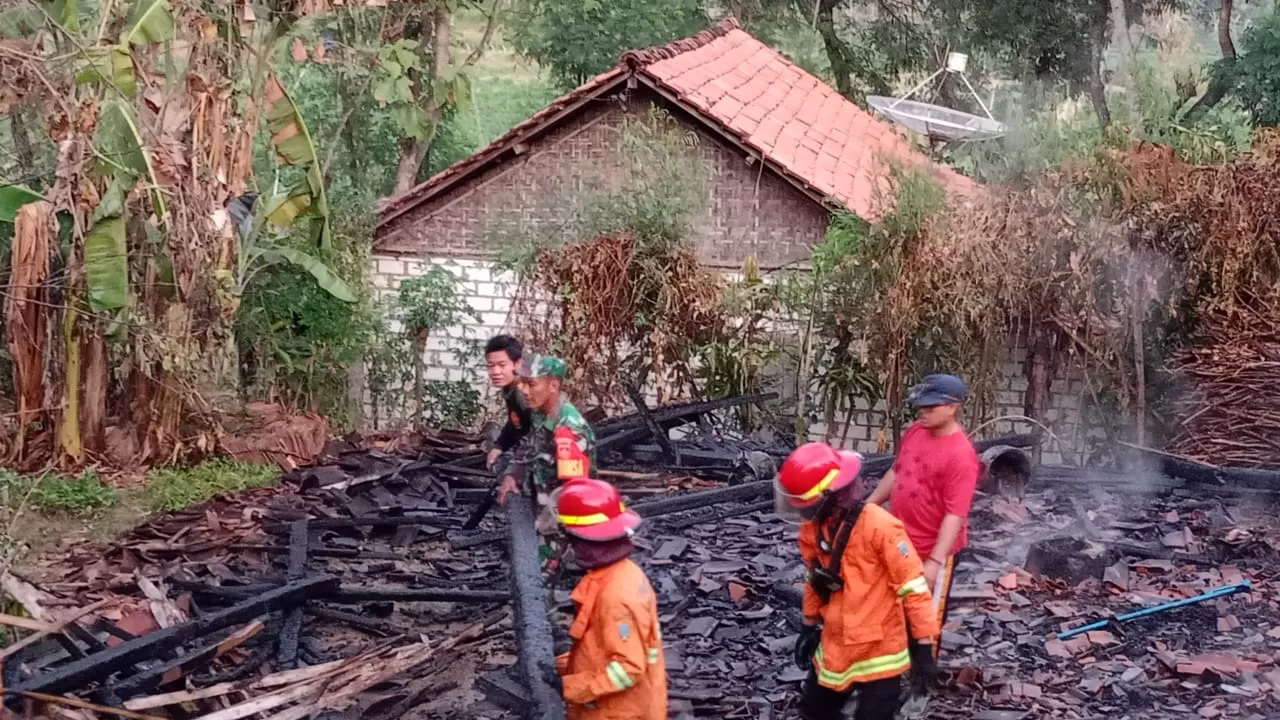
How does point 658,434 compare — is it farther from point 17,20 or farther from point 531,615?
point 17,20

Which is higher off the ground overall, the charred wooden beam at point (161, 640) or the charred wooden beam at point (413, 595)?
the charred wooden beam at point (161, 640)

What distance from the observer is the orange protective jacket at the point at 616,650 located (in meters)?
4.56

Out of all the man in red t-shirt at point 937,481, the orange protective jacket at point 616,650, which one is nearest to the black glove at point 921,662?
the man in red t-shirt at point 937,481

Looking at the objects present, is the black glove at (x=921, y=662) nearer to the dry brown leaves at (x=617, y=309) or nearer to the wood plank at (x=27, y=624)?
the wood plank at (x=27, y=624)

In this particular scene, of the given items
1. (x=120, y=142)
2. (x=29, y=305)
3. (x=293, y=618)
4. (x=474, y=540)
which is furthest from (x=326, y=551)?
(x=29, y=305)

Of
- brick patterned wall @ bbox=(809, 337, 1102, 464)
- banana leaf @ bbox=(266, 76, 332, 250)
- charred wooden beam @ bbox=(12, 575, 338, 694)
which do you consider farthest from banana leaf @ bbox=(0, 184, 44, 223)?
brick patterned wall @ bbox=(809, 337, 1102, 464)

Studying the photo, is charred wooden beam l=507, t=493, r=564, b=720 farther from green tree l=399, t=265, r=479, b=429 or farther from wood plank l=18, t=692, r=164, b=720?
green tree l=399, t=265, r=479, b=429

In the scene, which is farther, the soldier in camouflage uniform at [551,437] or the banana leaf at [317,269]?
the banana leaf at [317,269]

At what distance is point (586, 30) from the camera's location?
2530 centimetres

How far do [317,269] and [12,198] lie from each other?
333 cm

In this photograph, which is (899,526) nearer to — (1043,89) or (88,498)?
(88,498)

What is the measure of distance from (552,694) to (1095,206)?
9.09 m

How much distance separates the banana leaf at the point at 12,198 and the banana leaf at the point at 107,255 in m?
0.81

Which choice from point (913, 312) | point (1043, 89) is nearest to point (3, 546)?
point (913, 312)
